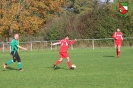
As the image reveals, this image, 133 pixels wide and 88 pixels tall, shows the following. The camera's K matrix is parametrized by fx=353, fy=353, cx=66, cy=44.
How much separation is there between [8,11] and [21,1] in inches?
107

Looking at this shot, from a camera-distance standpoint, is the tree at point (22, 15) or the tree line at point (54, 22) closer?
the tree line at point (54, 22)

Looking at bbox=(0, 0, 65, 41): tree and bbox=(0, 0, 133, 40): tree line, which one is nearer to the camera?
bbox=(0, 0, 133, 40): tree line

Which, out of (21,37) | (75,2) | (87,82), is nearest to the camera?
(87,82)

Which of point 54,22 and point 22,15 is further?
point 54,22

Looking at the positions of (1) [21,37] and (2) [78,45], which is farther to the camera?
(1) [21,37]

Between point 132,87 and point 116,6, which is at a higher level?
point 116,6

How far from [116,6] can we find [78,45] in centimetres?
927

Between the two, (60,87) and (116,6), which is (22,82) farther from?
(116,6)

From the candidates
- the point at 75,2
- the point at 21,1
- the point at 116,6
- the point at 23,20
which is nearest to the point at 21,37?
the point at 23,20

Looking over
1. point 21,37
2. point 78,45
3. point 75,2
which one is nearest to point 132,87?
point 78,45

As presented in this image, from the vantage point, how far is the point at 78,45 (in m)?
44.6

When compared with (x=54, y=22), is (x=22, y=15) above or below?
above

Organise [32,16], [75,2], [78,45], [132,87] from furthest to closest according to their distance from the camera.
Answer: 1. [75,2]
2. [32,16]
3. [78,45]
4. [132,87]

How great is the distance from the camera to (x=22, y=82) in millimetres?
13039
